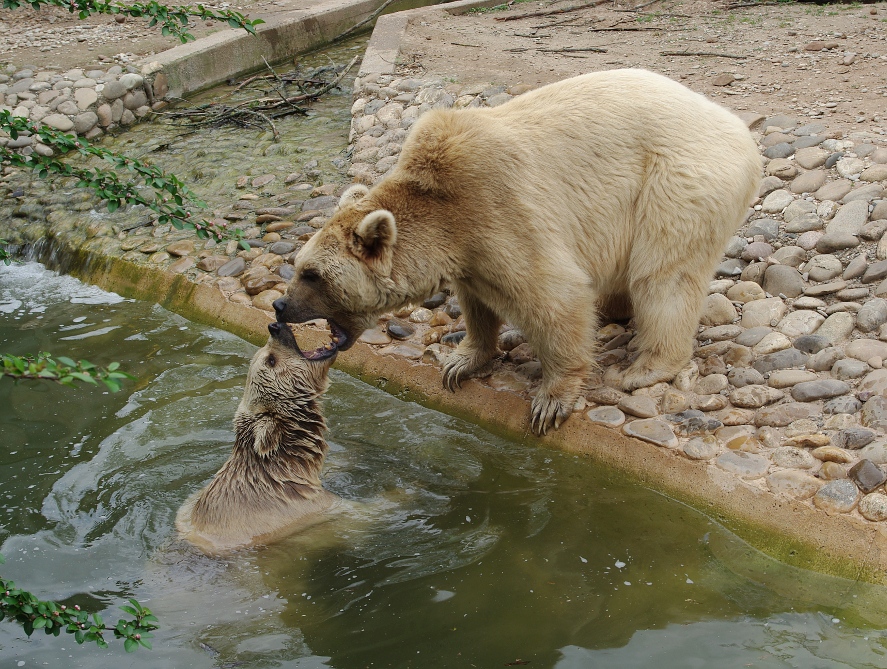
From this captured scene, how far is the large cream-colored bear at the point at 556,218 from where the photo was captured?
495cm

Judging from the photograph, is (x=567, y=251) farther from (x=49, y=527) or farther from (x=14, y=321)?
(x=14, y=321)

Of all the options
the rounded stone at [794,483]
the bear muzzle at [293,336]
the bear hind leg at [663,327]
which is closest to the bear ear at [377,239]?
the bear muzzle at [293,336]

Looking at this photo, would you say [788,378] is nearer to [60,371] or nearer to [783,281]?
[783,281]

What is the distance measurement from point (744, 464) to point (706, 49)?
7.21 meters

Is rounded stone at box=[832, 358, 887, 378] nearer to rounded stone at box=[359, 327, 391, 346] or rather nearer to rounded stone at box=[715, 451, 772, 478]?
rounded stone at box=[715, 451, 772, 478]

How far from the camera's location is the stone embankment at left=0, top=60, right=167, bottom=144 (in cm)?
1109

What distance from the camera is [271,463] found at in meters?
4.95

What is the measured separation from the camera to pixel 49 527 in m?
5.14

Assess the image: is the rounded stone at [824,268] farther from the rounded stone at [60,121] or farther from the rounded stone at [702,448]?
the rounded stone at [60,121]

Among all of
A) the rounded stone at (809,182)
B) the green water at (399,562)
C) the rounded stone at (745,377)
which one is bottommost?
the green water at (399,562)

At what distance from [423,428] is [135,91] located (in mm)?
8171

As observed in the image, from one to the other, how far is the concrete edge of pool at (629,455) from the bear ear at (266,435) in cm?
152

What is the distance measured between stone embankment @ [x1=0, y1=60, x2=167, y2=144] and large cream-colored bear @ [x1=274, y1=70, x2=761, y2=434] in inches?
302

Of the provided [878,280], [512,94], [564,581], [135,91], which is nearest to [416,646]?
[564,581]
